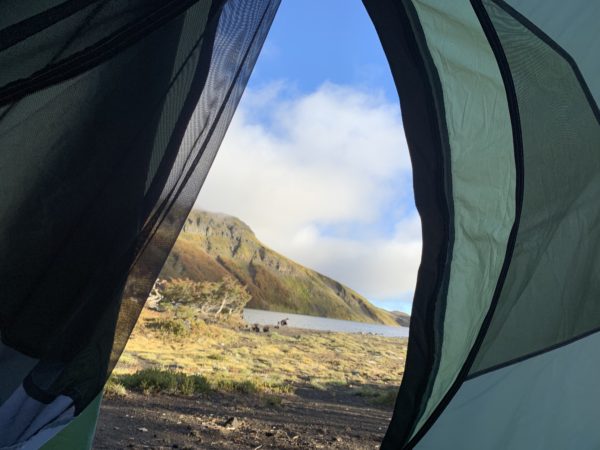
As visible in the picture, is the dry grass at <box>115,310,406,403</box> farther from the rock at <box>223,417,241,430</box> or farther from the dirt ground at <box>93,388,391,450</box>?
the rock at <box>223,417,241,430</box>

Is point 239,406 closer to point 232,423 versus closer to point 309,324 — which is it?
point 232,423

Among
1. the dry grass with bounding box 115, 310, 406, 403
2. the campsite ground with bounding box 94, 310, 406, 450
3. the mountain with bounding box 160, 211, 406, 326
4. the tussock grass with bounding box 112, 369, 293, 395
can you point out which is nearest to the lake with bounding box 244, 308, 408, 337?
the dry grass with bounding box 115, 310, 406, 403

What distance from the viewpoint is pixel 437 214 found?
175 cm

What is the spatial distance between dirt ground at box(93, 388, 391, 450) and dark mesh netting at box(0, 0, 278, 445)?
281 centimetres

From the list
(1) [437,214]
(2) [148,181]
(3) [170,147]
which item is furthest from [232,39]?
(1) [437,214]

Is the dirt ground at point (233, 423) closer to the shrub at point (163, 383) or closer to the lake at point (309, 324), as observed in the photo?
the shrub at point (163, 383)

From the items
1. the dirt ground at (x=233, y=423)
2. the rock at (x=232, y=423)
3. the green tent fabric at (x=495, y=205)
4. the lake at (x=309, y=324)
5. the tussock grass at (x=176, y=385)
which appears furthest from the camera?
the lake at (x=309, y=324)

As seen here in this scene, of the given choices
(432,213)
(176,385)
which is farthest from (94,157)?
(176,385)

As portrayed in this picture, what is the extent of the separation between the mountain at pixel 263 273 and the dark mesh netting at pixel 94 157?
97.6 meters

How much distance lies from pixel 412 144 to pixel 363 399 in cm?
819

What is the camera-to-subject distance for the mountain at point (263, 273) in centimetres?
11075

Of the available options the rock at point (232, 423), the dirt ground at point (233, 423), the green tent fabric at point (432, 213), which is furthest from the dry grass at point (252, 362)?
the green tent fabric at point (432, 213)

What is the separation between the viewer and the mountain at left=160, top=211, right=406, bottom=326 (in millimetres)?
110750

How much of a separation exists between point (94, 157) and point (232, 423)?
447cm
